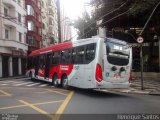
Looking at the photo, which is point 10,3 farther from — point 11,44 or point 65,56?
point 65,56

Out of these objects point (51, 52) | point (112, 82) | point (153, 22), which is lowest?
point (112, 82)

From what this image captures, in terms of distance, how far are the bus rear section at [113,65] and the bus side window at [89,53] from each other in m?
0.52

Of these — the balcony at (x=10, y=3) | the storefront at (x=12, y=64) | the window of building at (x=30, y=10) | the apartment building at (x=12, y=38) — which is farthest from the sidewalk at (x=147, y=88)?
the window of building at (x=30, y=10)

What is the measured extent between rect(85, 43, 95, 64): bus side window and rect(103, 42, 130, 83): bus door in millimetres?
646

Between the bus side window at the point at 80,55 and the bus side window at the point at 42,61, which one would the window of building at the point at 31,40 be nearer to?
the bus side window at the point at 42,61

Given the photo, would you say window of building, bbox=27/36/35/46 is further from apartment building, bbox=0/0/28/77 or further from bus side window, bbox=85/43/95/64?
bus side window, bbox=85/43/95/64

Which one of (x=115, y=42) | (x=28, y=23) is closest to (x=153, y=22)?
(x=115, y=42)

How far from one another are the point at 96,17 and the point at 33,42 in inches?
957

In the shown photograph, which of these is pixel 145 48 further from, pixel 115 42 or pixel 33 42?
pixel 33 42

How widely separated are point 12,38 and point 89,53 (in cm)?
2924

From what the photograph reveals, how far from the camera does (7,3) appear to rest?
40.7 metres

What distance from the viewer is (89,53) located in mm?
15609

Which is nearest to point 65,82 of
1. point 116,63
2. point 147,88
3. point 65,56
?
point 65,56

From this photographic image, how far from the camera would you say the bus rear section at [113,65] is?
583 inches
